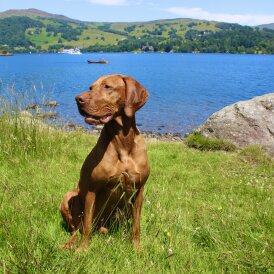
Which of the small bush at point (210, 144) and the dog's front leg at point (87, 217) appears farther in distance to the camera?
the small bush at point (210, 144)

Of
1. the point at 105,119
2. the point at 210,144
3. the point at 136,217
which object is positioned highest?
the point at 105,119

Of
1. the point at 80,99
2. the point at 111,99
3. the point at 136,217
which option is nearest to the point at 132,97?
the point at 111,99

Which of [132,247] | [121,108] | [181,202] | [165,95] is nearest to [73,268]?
[132,247]

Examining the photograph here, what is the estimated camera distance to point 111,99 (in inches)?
163

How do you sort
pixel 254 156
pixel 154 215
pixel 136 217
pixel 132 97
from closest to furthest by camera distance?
pixel 132 97 < pixel 136 217 < pixel 154 215 < pixel 254 156

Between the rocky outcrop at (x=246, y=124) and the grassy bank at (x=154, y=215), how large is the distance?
8.29 feet

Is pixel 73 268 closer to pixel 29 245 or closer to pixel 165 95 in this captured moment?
pixel 29 245

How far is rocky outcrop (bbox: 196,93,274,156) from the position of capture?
1291 centimetres

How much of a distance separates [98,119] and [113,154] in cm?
44

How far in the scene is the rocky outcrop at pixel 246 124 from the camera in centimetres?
1291

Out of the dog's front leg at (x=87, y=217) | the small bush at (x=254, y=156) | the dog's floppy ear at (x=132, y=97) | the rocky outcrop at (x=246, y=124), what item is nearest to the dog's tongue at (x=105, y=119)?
the dog's floppy ear at (x=132, y=97)

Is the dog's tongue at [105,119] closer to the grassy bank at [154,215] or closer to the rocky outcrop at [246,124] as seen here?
the grassy bank at [154,215]

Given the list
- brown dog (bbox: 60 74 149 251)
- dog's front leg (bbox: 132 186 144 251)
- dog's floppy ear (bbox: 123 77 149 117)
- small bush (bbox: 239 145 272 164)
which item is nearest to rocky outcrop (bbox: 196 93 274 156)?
small bush (bbox: 239 145 272 164)

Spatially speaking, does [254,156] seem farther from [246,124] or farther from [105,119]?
[105,119]
